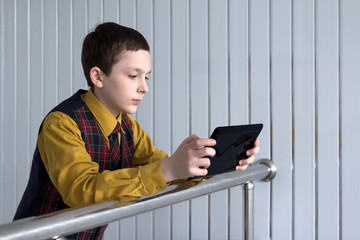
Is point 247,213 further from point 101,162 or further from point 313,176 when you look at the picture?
point 101,162

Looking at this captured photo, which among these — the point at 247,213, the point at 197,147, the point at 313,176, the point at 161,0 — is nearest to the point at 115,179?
the point at 197,147

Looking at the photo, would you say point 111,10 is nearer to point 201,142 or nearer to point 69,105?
point 69,105

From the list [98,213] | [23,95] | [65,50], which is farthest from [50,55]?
[98,213]

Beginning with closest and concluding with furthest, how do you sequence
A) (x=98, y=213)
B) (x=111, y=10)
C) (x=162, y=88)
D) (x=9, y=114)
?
(x=98, y=213) → (x=162, y=88) → (x=111, y=10) → (x=9, y=114)

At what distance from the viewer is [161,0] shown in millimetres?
1474

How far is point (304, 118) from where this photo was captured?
1257 millimetres

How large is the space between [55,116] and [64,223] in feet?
1.14

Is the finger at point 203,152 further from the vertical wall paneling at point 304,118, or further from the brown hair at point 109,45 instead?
the vertical wall paneling at point 304,118

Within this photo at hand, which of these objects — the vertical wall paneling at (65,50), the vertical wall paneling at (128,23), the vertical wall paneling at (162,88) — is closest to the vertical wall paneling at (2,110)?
the vertical wall paneling at (65,50)

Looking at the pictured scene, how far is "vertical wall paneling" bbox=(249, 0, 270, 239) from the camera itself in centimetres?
130

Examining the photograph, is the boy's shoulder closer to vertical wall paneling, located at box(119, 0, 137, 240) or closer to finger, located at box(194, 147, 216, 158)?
finger, located at box(194, 147, 216, 158)

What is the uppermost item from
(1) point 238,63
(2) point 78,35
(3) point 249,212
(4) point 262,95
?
(2) point 78,35

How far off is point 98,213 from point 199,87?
0.79 m

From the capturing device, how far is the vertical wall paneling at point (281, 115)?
1.28 meters
